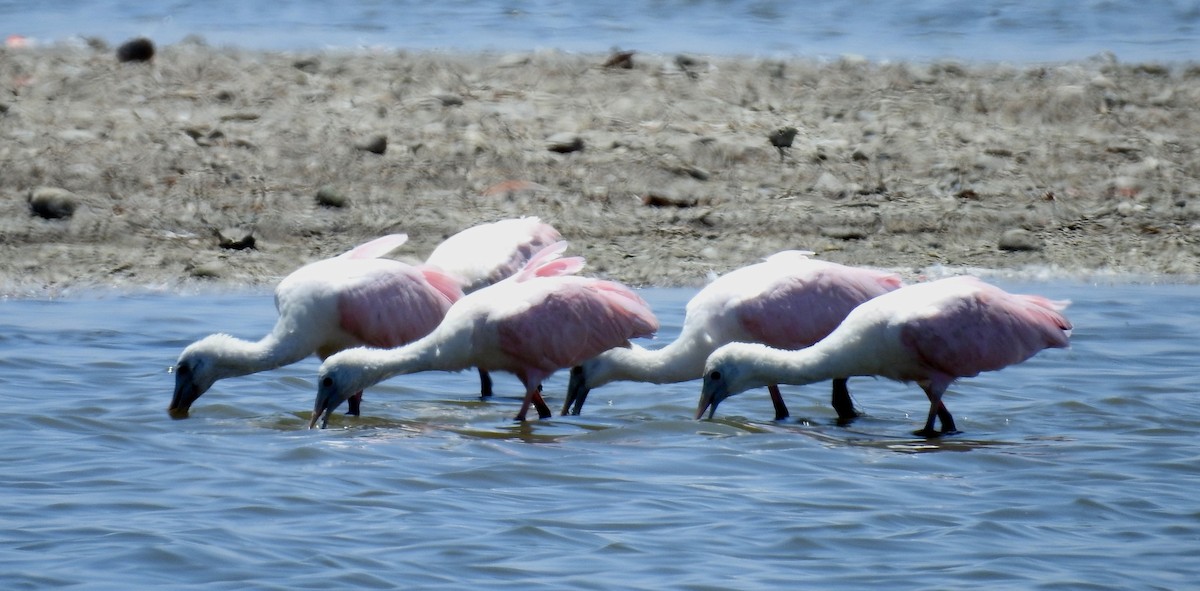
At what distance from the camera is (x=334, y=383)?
27.2ft

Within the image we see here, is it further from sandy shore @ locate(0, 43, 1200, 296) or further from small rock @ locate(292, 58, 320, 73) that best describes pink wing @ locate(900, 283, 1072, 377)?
small rock @ locate(292, 58, 320, 73)

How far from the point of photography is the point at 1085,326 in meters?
11.1

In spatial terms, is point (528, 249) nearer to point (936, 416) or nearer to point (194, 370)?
point (194, 370)

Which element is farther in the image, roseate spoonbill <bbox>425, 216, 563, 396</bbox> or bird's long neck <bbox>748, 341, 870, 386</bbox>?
roseate spoonbill <bbox>425, 216, 563, 396</bbox>

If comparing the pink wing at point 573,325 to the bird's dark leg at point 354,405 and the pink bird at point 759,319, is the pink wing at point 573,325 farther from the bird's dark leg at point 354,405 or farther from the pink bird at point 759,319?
the bird's dark leg at point 354,405

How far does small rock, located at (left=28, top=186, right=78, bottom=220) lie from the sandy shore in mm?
14

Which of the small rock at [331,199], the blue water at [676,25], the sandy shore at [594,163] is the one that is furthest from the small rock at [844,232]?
the blue water at [676,25]

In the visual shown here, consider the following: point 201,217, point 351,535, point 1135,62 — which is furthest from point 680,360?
point 1135,62

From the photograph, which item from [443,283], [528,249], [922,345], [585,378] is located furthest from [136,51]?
[922,345]

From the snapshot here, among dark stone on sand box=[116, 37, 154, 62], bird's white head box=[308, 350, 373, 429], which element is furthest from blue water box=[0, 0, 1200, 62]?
bird's white head box=[308, 350, 373, 429]

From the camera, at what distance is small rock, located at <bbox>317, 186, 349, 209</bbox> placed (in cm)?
1305

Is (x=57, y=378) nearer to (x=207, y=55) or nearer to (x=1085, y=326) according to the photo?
(x=1085, y=326)

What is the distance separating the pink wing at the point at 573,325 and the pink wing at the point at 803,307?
45 centimetres

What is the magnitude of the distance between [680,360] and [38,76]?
776 centimetres
